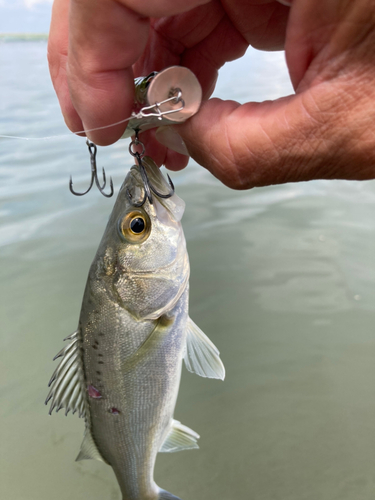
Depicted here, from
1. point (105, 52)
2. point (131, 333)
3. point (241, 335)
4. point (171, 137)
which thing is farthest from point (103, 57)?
point (241, 335)

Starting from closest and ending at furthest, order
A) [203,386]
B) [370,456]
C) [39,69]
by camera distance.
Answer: [370,456] < [203,386] < [39,69]

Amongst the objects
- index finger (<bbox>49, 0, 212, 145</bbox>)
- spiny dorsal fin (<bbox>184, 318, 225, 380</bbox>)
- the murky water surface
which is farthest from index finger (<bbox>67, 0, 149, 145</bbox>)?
the murky water surface

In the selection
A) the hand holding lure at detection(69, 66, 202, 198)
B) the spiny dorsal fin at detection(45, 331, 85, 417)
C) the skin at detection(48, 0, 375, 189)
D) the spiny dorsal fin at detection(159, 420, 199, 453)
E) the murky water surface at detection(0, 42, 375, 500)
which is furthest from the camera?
the murky water surface at detection(0, 42, 375, 500)

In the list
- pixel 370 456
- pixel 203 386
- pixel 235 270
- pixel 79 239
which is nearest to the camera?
pixel 370 456

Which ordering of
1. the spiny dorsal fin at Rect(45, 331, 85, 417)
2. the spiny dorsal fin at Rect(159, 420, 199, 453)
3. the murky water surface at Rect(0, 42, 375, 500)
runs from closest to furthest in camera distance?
the spiny dorsal fin at Rect(45, 331, 85, 417), the spiny dorsal fin at Rect(159, 420, 199, 453), the murky water surface at Rect(0, 42, 375, 500)

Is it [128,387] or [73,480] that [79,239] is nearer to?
[73,480]

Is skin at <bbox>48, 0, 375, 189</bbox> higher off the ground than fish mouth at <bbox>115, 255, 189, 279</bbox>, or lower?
higher

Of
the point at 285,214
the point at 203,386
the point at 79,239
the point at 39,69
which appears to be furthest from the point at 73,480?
the point at 39,69

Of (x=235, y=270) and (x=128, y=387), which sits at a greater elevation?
(x=128, y=387)

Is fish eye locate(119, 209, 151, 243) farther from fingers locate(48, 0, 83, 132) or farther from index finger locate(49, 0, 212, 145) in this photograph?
fingers locate(48, 0, 83, 132)
